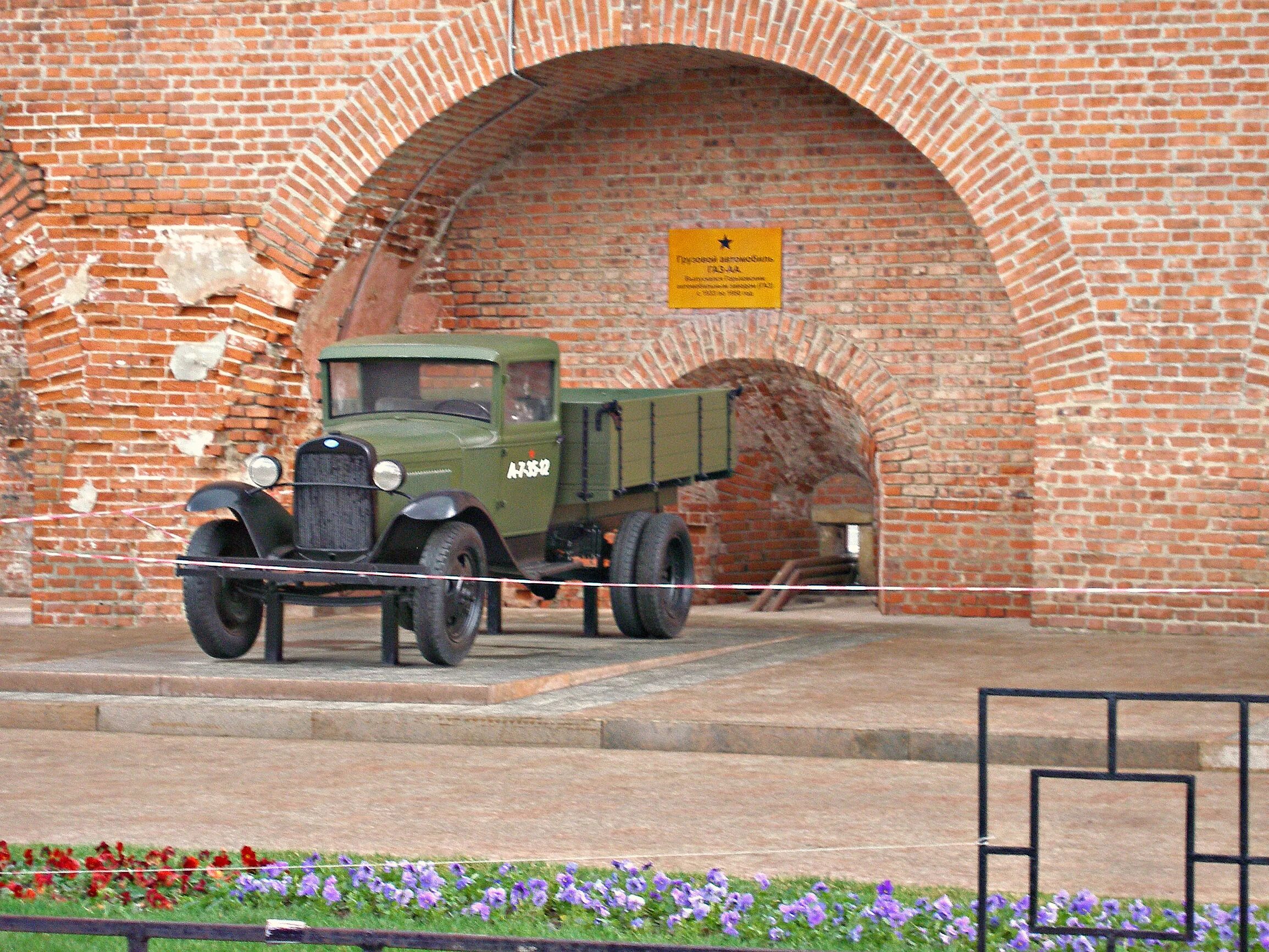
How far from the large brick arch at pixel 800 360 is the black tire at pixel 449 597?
408 centimetres

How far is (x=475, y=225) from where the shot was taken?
13945mm

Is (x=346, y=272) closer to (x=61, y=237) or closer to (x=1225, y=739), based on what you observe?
(x=61, y=237)

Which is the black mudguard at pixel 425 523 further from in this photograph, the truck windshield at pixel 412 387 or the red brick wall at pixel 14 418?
the red brick wall at pixel 14 418

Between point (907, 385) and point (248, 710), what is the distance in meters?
6.10

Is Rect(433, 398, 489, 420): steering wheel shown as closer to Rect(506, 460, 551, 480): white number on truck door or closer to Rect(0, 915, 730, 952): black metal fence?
Rect(506, 460, 551, 480): white number on truck door

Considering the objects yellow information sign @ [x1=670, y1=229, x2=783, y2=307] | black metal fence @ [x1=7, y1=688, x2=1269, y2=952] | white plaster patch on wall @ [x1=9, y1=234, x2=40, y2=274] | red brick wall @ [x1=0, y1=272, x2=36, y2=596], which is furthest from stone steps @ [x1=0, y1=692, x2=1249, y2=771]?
red brick wall @ [x1=0, y1=272, x2=36, y2=596]

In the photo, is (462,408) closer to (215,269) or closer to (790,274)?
(215,269)

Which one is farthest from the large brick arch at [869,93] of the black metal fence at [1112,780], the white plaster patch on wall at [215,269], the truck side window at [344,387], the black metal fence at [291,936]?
the black metal fence at [291,936]

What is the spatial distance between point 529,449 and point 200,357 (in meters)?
3.16

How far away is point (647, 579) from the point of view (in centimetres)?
1094

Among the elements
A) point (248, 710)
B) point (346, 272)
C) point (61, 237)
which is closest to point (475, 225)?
point (346, 272)

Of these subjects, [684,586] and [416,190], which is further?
[416,190]

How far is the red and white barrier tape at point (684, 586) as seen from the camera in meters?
9.30

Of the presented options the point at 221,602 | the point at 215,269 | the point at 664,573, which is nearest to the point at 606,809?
the point at 221,602
